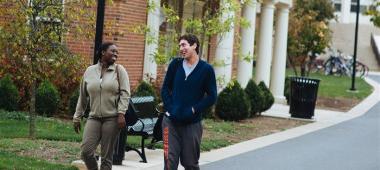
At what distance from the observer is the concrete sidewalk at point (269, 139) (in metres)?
11.1

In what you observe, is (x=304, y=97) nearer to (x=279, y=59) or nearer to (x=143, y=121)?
(x=279, y=59)

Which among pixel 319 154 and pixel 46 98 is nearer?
pixel 319 154

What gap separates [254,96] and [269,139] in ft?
15.0

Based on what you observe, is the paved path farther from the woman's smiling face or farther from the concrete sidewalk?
the woman's smiling face

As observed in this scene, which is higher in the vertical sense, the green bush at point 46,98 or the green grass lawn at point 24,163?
the green bush at point 46,98

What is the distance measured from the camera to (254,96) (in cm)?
2031

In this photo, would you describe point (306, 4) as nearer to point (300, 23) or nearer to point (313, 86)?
point (300, 23)

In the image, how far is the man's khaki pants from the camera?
854 centimetres

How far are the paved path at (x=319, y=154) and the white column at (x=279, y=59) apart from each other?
7246 millimetres

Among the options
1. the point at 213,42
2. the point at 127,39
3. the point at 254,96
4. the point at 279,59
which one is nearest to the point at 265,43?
the point at 279,59

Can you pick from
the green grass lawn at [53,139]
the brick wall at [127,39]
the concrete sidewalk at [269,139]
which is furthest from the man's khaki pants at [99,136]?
the brick wall at [127,39]

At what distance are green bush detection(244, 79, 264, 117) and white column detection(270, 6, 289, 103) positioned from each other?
5.57 metres

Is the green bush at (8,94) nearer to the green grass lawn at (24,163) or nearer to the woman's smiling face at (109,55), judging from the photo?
the green grass lawn at (24,163)

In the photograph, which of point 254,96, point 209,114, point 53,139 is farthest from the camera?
point 254,96
